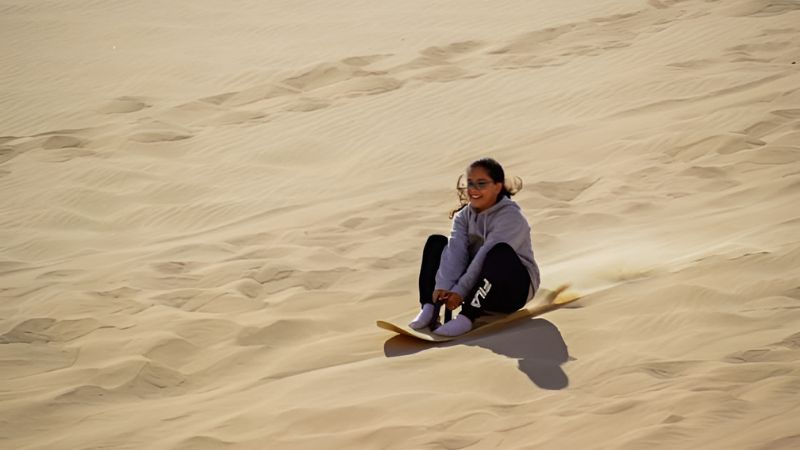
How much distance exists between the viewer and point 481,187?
5.75m

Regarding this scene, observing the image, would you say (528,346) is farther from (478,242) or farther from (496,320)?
(478,242)

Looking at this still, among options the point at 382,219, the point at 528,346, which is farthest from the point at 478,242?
the point at 382,219

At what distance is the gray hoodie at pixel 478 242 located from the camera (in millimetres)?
5676

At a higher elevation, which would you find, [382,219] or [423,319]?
[423,319]

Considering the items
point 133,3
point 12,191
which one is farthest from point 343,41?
point 12,191

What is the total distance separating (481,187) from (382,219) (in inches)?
116

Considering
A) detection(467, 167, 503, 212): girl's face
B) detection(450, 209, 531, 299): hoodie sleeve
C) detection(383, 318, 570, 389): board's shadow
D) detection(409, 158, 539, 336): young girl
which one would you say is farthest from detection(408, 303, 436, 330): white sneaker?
detection(467, 167, 503, 212): girl's face

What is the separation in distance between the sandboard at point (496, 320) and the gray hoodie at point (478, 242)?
4.3 inches

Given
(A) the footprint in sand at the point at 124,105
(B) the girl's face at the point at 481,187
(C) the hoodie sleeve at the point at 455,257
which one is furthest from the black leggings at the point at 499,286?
(A) the footprint in sand at the point at 124,105

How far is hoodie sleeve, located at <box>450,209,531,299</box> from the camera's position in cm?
567

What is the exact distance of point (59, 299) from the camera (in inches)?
273

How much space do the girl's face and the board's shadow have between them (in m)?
0.68

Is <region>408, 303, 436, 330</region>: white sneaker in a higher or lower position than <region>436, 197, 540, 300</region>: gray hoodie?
lower

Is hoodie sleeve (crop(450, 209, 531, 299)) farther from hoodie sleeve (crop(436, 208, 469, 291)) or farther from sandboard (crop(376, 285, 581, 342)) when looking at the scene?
sandboard (crop(376, 285, 581, 342))
